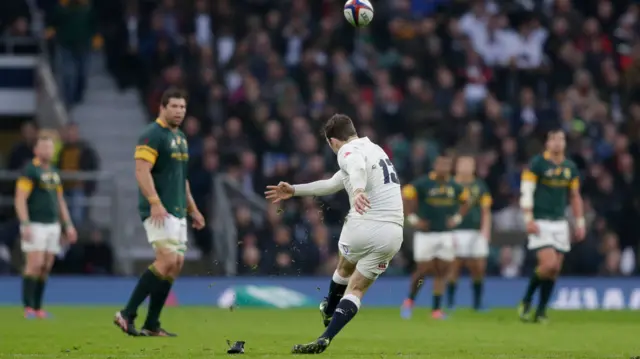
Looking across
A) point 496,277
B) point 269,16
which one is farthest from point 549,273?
point 269,16

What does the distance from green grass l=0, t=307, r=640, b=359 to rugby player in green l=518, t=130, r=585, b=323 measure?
0.60 m

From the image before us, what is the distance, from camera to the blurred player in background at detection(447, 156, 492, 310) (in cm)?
2192

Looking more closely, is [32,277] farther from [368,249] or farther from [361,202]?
[361,202]

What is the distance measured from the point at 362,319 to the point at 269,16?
9.99m

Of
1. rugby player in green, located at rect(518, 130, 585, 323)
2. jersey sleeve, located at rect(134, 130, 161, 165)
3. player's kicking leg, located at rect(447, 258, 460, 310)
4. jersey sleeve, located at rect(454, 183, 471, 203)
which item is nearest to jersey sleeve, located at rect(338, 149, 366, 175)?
jersey sleeve, located at rect(134, 130, 161, 165)

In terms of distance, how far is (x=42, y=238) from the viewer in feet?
63.3

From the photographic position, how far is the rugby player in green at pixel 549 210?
60.8 ft

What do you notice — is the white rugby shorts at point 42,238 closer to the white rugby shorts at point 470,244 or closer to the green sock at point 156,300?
the green sock at point 156,300

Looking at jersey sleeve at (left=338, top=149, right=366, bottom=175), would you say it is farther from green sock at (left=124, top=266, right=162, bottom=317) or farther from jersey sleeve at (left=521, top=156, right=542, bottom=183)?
jersey sleeve at (left=521, top=156, right=542, bottom=183)

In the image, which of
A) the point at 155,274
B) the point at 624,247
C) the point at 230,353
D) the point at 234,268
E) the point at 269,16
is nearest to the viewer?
the point at 230,353

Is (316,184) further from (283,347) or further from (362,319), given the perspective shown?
(362,319)

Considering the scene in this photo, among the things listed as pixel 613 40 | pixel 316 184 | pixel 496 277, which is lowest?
pixel 496 277

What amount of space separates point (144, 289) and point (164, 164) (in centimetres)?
131

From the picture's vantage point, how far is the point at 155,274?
46.6 ft
